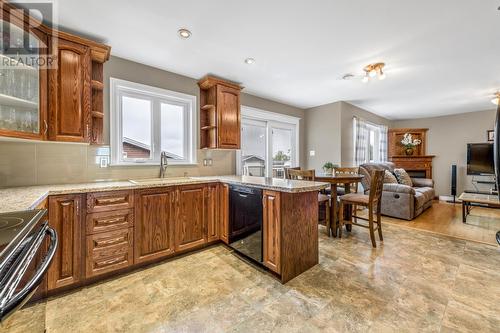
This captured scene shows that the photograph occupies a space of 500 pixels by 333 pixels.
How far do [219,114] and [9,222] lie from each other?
2423 millimetres

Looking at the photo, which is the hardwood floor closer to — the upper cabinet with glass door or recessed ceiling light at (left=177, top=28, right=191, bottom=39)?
recessed ceiling light at (left=177, top=28, right=191, bottom=39)

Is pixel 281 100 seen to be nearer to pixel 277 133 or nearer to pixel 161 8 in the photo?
pixel 277 133

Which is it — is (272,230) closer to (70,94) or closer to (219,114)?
(219,114)

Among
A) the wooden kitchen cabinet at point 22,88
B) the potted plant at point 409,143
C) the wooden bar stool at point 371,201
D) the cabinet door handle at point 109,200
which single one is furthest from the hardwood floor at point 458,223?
the wooden kitchen cabinet at point 22,88

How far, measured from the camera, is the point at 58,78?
6.35 ft

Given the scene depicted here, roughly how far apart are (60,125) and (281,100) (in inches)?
141

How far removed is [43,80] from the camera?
1867 millimetres

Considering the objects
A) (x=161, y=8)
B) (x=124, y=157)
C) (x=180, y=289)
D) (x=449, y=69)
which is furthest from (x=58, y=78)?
(x=449, y=69)

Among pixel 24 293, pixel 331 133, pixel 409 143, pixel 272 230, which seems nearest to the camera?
pixel 24 293

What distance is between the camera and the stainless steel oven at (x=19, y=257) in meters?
0.61

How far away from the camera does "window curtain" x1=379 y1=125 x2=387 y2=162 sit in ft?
20.3

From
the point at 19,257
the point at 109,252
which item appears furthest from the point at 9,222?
the point at 109,252

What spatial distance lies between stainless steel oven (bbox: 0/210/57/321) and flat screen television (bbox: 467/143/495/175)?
299 inches

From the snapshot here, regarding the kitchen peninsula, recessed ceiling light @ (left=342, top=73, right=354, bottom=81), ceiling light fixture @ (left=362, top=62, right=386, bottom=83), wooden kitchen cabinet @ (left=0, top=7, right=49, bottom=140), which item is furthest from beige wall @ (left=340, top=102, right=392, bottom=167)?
wooden kitchen cabinet @ (left=0, top=7, right=49, bottom=140)
